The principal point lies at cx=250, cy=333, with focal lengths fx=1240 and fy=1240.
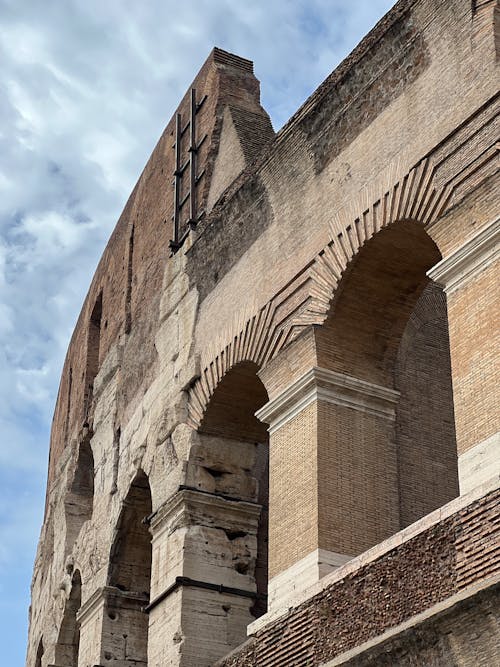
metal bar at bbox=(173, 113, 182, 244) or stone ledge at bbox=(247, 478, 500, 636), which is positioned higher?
metal bar at bbox=(173, 113, 182, 244)

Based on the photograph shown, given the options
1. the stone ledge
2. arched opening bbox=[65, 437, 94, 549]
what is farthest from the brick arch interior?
arched opening bbox=[65, 437, 94, 549]

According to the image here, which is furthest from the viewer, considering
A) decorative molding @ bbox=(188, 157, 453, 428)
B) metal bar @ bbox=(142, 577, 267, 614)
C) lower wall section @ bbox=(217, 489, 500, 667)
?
metal bar @ bbox=(142, 577, 267, 614)

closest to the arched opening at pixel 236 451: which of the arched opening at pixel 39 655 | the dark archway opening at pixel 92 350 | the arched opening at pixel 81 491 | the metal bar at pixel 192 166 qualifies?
the metal bar at pixel 192 166

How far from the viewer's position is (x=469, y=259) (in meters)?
7.21

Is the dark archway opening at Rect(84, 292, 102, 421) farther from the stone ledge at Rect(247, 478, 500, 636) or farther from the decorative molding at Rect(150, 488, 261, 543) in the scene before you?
the stone ledge at Rect(247, 478, 500, 636)

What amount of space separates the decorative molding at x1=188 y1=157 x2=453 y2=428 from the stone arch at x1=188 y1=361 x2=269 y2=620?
0.39 ft

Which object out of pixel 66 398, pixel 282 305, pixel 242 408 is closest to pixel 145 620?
pixel 242 408

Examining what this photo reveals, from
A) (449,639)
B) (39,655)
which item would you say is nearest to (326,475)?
(449,639)

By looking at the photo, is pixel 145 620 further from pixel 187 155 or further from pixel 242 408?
pixel 187 155

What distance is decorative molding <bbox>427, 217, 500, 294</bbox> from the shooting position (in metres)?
7.06

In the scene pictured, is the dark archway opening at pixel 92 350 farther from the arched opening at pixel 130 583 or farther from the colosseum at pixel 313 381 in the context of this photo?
the arched opening at pixel 130 583

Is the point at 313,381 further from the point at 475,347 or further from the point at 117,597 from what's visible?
the point at 117,597

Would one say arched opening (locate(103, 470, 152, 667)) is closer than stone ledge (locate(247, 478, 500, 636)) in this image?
No

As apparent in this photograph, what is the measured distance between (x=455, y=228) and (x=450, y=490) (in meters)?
3.99
